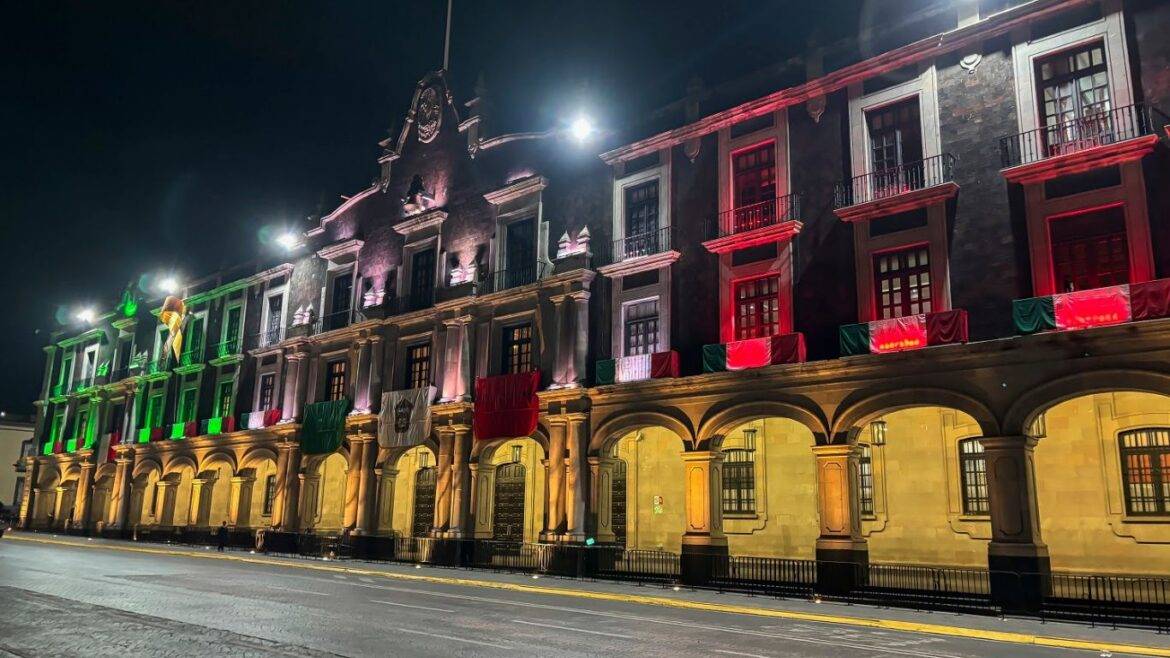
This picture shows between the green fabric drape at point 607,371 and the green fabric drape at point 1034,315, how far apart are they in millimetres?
12293

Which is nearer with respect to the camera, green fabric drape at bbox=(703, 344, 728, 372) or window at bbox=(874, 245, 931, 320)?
window at bbox=(874, 245, 931, 320)

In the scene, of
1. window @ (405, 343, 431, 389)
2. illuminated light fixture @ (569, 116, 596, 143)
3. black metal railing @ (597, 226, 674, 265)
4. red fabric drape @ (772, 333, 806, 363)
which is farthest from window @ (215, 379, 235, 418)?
red fabric drape @ (772, 333, 806, 363)

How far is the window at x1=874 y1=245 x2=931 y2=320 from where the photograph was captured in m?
22.2

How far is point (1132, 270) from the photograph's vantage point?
18.8m

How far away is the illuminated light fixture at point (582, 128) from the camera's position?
3111 centimetres

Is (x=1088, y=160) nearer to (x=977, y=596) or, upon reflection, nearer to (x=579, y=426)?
(x=977, y=596)

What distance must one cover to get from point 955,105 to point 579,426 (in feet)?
49.5

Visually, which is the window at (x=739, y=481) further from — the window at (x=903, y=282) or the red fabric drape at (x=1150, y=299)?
the red fabric drape at (x=1150, y=299)

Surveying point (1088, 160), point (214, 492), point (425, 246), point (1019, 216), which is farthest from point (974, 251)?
point (214, 492)

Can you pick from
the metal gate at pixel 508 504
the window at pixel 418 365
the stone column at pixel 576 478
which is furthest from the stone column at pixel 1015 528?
the window at pixel 418 365

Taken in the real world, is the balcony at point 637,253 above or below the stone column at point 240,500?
above

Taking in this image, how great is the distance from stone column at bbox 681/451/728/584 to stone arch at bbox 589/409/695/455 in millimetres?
733

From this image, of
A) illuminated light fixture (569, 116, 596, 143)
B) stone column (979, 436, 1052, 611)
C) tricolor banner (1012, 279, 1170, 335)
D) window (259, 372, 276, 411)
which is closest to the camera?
tricolor banner (1012, 279, 1170, 335)

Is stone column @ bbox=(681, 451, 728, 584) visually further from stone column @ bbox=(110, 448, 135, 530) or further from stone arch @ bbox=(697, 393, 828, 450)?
stone column @ bbox=(110, 448, 135, 530)
